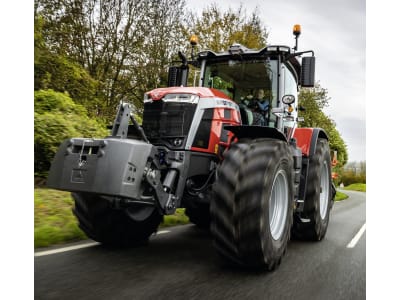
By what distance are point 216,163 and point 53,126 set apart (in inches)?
163

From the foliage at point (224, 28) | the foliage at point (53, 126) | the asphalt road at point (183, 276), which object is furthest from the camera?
the foliage at point (224, 28)

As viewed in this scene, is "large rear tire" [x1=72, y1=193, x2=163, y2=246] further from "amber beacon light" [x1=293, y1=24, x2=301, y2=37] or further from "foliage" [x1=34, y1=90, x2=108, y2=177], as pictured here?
"foliage" [x1=34, y1=90, x2=108, y2=177]

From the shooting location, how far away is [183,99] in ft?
14.0

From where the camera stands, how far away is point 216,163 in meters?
4.37

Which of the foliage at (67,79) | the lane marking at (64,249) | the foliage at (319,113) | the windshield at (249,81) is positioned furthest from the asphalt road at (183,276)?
the foliage at (319,113)

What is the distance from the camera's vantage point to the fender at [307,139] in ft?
18.6

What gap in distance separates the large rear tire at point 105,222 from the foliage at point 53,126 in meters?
3.18

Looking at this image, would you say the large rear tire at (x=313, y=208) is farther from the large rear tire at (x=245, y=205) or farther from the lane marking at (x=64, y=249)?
the lane marking at (x=64, y=249)

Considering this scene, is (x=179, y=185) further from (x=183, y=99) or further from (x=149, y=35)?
(x=149, y=35)

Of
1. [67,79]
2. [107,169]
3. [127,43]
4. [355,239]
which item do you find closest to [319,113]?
[127,43]

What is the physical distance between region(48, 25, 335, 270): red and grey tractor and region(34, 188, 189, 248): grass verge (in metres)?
0.57

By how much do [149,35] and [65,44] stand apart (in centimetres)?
319

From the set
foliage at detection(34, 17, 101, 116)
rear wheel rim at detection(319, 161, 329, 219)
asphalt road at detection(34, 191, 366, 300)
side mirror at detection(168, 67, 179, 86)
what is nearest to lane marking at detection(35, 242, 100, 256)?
asphalt road at detection(34, 191, 366, 300)
